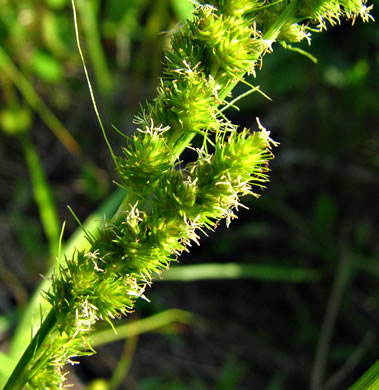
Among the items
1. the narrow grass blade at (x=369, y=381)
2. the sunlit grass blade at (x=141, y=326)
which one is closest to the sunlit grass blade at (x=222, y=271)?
the sunlit grass blade at (x=141, y=326)

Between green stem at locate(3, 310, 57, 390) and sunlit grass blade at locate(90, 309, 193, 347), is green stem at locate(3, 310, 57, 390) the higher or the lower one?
the lower one

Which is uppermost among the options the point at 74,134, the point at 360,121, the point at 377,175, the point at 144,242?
the point at 74,134

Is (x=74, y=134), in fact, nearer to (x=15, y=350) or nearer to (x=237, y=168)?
(x=15, y=350)

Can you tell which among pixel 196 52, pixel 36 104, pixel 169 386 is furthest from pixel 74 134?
pixel 196 52

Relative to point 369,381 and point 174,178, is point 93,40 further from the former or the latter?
point 369,381

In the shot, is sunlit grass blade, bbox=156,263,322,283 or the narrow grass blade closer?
the narrow grass blade

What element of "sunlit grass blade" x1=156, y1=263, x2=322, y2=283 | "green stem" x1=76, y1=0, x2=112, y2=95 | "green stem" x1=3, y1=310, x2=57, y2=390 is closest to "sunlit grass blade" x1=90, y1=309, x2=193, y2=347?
"sunlit grass blade" x1=156, y1=263, x2=322, y2=283

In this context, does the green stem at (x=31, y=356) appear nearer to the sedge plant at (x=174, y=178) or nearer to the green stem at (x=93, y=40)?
the sedge plant at (x=174, y=178)

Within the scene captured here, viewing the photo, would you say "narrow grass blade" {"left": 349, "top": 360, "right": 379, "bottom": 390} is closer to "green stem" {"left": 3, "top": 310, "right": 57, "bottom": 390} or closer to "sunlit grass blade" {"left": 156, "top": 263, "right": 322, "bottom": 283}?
"green stem" {"left": 3, "top": 310, "right": 57, "bottom": 390}
